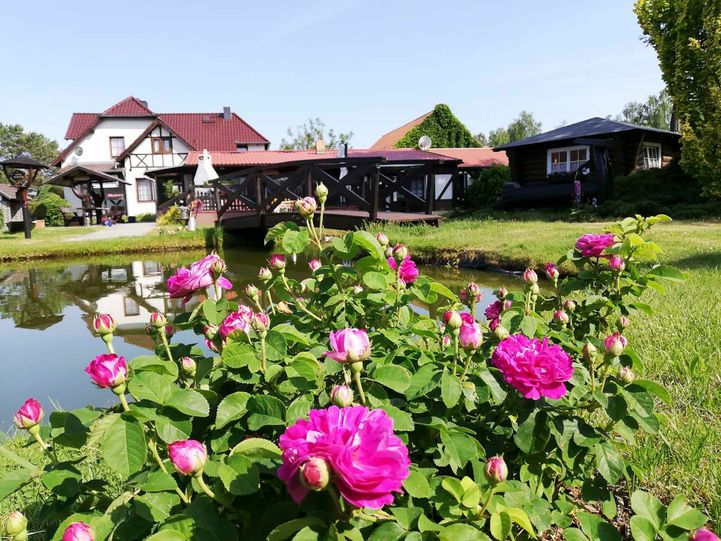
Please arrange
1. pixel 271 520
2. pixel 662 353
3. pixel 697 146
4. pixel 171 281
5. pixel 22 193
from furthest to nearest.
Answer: pixel 22 193 → pixel 697 146 → pixel 662 353 → pixel 171 281 → pixel 271 520

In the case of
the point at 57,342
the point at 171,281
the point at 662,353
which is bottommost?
the point at 57,342

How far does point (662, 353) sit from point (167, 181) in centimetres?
2419

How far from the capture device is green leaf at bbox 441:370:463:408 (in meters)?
0.94

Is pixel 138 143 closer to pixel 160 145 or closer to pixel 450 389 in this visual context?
pixel 160 145

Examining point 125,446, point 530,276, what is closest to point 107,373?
point 125,446

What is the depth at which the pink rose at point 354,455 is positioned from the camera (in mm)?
592

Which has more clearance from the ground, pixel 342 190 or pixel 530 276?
pixel 342 190

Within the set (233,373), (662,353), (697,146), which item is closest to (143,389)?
(233,373)

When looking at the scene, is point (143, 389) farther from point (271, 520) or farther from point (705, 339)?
point (705, 339)

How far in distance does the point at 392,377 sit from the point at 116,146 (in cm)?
2882

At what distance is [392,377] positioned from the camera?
998 millimetres

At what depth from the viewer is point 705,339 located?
2531 mm

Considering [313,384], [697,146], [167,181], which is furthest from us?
[167,181]

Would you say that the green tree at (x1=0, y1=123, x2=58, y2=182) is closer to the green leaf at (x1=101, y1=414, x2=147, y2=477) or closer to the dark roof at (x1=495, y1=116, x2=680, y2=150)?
the dark roof at (x1=495, y1=116, x2=680, y2=150)
